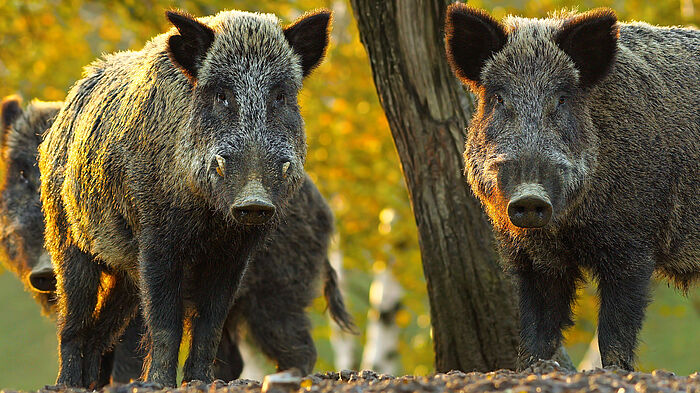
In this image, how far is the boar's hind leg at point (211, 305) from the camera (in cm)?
564

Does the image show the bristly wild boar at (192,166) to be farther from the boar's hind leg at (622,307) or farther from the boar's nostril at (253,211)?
the boar's hind leg at (622,307)

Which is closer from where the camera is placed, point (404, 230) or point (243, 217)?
point (243, 217)

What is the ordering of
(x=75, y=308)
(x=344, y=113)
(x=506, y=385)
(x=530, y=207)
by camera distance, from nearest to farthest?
(x=506, y=385)
(x=530, y=207)
(x=75, y=308)
(x=344, y=113)

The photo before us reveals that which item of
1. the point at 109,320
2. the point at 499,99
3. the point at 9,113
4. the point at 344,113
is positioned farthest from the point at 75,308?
the point at 344,113

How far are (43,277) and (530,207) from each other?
4.05 meters

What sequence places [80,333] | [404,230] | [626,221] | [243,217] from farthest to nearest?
1. [404,230]
2. [80,333]
3. [626,221]
4. [243,217]

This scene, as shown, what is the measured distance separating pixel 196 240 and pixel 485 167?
168 centimetres

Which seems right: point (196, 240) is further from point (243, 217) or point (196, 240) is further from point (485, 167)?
point (485, 167)

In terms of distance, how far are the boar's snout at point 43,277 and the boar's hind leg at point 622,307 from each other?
404 cm

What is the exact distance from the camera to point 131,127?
18.8 feet

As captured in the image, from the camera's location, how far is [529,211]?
478cm

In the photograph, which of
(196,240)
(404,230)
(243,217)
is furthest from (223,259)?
(404,230)

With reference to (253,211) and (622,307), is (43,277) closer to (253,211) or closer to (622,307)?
(253,211)

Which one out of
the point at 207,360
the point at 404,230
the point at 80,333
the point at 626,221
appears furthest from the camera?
the point at 404,230
